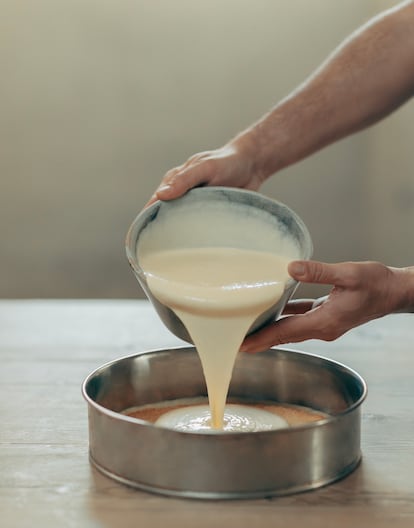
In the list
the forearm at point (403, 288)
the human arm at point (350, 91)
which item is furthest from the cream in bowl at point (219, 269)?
the human arm at point (350, 91)

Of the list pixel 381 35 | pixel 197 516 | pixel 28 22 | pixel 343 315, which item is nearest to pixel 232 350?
pixel 343 315

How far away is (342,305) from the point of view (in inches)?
48.9

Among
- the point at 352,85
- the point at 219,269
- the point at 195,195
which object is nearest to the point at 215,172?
the point at 195,195

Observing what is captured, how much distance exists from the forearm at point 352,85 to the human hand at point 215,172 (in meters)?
0.17

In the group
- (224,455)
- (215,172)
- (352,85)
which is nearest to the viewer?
(224,455)

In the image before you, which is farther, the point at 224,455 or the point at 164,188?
the point at 164,188

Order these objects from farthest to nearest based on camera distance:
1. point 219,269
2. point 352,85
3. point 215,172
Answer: point 352,85
point 215,172
point 219,269

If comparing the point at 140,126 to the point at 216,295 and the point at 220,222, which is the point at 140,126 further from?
the point at 216,295

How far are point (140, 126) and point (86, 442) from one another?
2.45 metres

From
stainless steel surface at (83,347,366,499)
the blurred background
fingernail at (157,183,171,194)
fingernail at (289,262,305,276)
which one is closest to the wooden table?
stainless steel surface at (83,347,366,499)

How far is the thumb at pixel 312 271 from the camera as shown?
45.6 inches

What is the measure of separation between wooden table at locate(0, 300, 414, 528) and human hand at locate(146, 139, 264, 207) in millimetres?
392

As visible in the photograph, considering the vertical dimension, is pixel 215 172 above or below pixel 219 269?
above

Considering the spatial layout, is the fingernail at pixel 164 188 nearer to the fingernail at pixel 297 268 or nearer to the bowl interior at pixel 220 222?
the bowl interior at pixel 220 222
